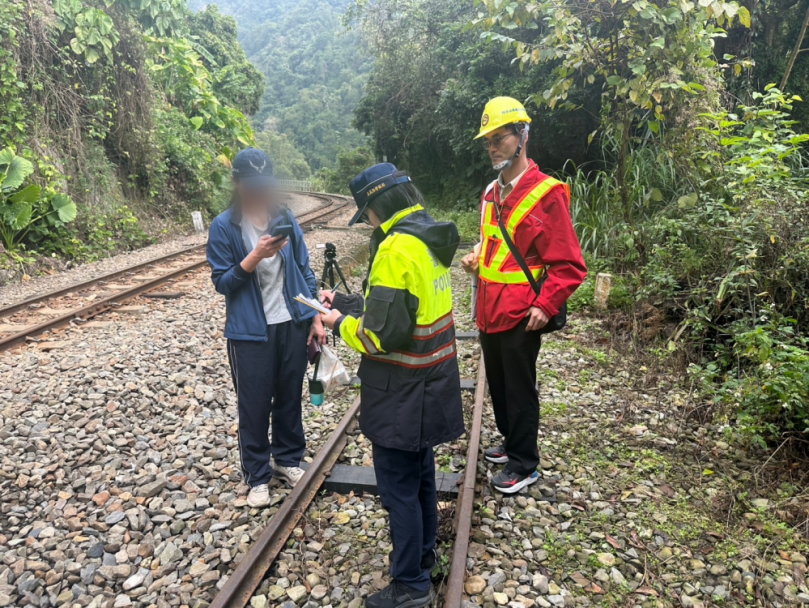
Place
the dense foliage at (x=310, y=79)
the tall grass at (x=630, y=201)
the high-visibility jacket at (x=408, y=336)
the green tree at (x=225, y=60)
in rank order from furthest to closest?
the dense foliage at (x=310, y=79), the green tree at (x=225, y=60), the tall grass at (x=630, y=201), the high-visibility jacket at (x=408, y=336)

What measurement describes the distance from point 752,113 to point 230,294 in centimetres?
501

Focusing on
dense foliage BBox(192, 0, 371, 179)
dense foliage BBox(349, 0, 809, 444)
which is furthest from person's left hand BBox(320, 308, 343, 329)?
dense foliage BBox(192, 0, 371, 179)

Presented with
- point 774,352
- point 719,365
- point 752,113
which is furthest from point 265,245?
point 752,113

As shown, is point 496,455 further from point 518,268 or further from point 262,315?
point 262,315

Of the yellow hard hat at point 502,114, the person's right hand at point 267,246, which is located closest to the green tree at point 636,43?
the yellow hard hat at point 502,114

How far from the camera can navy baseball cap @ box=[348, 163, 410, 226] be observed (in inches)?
85.4

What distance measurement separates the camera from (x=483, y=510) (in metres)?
3.12

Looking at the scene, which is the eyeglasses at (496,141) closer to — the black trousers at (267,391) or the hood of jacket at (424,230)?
the hood of jacket at (424,230)

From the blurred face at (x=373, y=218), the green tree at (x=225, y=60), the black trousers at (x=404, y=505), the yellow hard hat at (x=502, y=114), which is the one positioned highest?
the green tree at (x=225, y=60)

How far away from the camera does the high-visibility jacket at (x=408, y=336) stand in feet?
6.99

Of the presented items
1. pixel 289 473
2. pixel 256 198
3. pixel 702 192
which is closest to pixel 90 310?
pixel 289 473

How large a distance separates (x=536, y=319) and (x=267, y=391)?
1563 mm

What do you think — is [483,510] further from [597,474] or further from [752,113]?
[752,113]

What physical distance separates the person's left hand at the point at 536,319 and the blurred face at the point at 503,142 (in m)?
0.84
